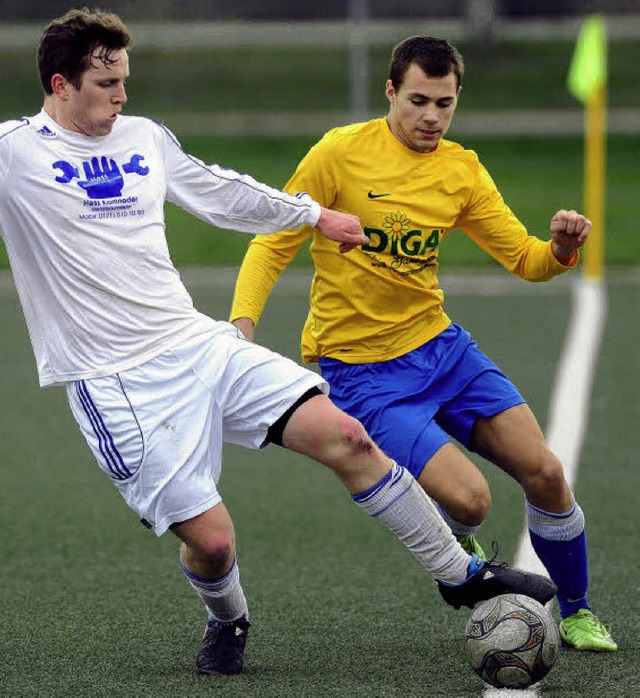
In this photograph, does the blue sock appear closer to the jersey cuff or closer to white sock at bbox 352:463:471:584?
white sock at bbox 352:463:471:584

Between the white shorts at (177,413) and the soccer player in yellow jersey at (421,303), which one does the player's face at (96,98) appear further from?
the soccer player in yellow jersey at (421,303)

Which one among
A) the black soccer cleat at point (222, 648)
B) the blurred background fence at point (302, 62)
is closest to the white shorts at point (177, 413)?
the black soccer cleat at point (222, 648)

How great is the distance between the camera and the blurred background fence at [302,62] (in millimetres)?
29469

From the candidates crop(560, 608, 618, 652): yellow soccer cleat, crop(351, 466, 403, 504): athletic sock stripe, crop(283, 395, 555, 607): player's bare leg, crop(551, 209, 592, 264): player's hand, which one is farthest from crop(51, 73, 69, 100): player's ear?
crop(560, 608, 618, 652): yellow soccer cleat

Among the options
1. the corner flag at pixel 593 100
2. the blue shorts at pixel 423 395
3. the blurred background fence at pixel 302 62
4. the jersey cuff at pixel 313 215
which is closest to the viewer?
the jersey cuff at pixel 313 215

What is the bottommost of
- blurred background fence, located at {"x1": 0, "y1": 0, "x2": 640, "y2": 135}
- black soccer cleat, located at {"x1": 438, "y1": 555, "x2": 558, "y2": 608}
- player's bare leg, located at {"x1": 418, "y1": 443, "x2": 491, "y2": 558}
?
blurred background fence, located at {"x1": 0, "y1": 0, "x2": 640, "y2": 135}

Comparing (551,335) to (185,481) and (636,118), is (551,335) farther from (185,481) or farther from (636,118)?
(636,118)

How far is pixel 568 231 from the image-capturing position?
19.4ft

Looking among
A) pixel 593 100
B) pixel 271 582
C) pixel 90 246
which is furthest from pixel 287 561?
pixel 593 100

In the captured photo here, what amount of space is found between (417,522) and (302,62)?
87.6ft

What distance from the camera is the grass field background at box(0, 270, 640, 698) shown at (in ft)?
18.5

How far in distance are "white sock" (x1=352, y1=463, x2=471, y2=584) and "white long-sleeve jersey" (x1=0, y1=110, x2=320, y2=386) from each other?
799mm

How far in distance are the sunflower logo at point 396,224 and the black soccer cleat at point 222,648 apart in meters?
1.49

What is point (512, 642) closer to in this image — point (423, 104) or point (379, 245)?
point (379, 245)
